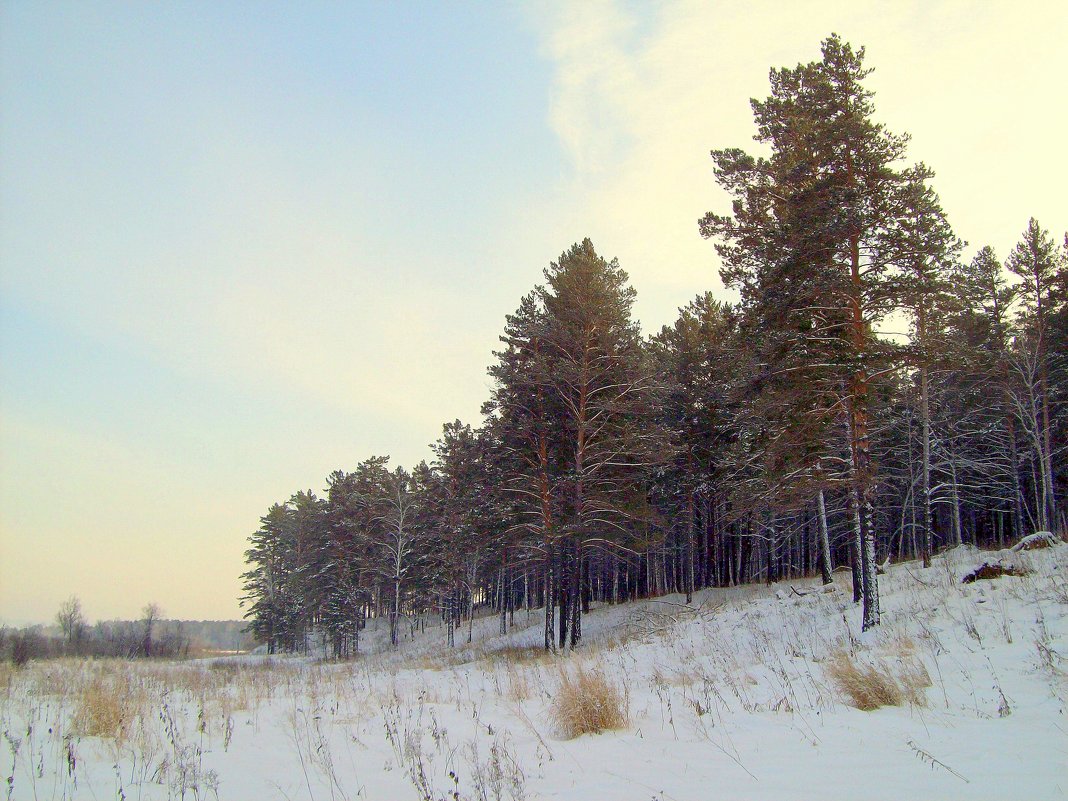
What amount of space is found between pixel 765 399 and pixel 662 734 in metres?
10.2

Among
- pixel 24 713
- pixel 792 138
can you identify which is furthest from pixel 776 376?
pixel 24 713

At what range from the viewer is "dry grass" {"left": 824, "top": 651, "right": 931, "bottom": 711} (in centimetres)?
634

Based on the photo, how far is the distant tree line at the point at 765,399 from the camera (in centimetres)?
1417

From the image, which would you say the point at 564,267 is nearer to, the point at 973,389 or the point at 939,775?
the point at 939,775

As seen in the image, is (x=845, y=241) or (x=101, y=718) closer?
(x=101, y=718)

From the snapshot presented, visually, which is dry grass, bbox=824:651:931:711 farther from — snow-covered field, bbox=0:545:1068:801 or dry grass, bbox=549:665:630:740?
dry grass, bbox=549:665:630:740

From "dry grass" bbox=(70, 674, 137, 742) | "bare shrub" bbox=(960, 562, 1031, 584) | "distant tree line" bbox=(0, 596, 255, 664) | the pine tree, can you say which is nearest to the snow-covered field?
"dry grass" bbox=(70, 674, 137, 742)

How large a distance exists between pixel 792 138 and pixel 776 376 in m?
7.84

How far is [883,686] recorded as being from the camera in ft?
21.2

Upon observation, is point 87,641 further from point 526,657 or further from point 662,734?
point 662,734

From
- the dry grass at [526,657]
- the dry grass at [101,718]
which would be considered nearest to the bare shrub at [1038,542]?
the dry grass at [526,657]

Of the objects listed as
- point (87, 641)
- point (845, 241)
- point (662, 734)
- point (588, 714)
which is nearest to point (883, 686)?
point (662, 734)

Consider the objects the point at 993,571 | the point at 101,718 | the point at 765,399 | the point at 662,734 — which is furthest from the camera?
the point at 765,399

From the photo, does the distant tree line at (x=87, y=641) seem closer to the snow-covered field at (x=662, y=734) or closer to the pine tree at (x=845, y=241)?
Answer: the snow-covered field at (x=662, y=734)
